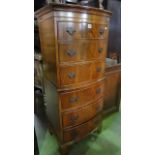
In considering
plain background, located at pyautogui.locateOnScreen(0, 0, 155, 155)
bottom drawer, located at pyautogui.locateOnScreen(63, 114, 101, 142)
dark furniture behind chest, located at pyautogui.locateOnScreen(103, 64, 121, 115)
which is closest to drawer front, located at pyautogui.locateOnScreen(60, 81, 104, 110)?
bottom drawer, located at pyautogui.locateOnScreen(63, 114, 101, 142)

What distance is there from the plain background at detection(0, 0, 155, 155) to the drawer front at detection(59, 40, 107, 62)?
0.68 metres

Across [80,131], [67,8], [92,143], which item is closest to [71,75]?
[67,8]

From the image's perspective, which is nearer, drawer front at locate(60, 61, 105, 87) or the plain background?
the plain background

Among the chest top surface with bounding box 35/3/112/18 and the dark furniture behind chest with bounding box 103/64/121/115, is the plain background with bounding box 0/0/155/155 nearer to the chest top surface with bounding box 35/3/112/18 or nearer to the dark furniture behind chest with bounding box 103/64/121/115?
the chest top surface with bounding box 35/3/112/18

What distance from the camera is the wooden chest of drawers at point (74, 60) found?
1.14 m

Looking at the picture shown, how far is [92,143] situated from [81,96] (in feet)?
2.46

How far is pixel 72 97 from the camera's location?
1.38 meters

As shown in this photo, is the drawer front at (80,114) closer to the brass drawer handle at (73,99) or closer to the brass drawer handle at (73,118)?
the brass drawer handle at (73,118)

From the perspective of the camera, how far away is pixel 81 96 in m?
1.45

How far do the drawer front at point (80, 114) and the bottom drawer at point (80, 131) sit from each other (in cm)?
6

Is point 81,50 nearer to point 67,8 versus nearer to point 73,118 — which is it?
point 67,8

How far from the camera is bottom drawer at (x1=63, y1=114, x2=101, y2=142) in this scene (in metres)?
1.50
